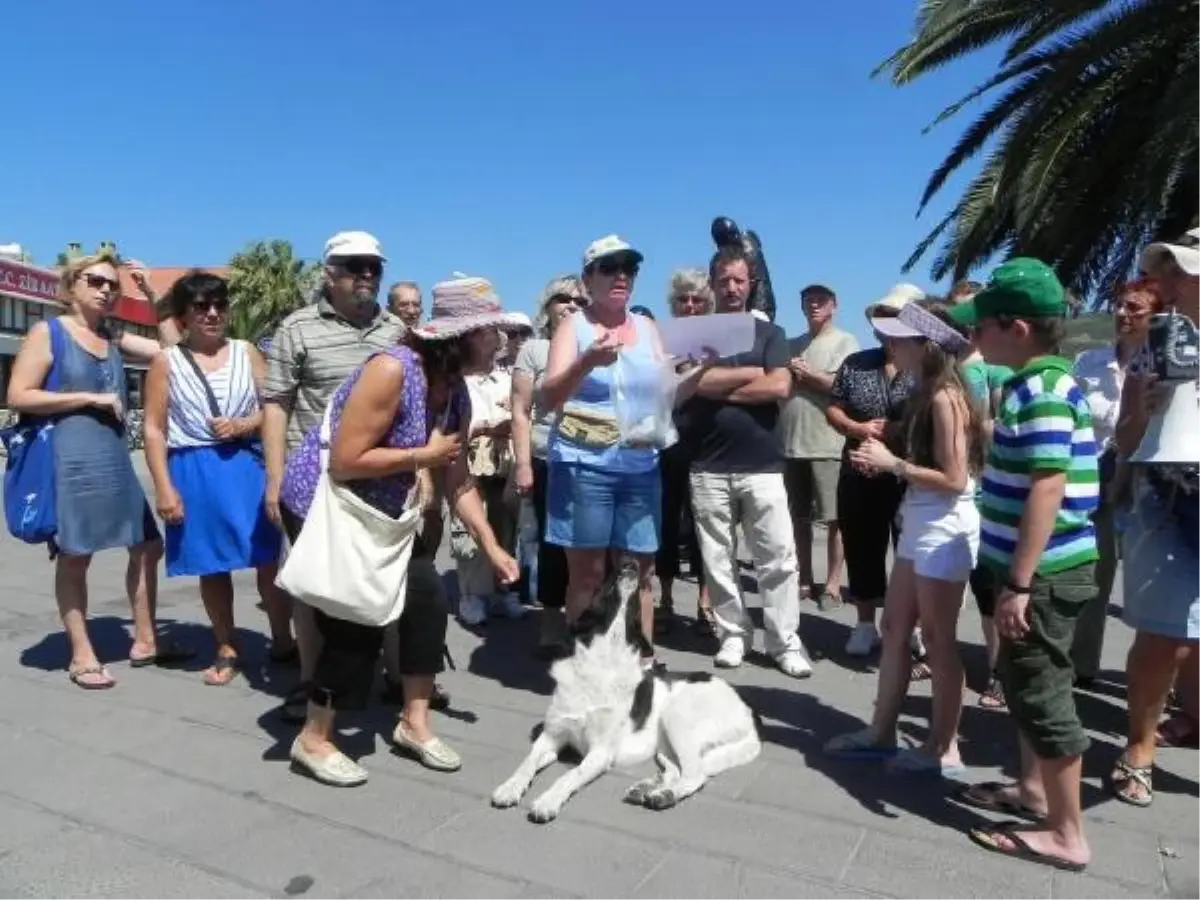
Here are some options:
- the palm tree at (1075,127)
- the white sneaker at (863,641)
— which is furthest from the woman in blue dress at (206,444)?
the palm tree at (1075,127)

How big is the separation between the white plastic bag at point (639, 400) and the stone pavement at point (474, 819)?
1.38m

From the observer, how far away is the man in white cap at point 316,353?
4.11 m

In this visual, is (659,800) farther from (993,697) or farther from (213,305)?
(213,305)

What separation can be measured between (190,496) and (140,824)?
181 centimetres

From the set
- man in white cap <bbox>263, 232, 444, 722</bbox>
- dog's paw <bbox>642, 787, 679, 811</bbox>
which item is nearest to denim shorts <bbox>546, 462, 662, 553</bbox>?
man in white cap <bbox>263, 232, 444, 722</bbox>

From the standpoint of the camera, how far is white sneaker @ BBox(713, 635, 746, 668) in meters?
4.99

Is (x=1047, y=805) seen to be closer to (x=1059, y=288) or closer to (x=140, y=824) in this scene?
(x=1059, y=288)

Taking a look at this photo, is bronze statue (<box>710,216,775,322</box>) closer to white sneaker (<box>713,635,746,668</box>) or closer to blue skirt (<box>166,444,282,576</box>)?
white sneaker (<box>713,635,746,668</box>)

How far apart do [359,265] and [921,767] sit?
3140 mm

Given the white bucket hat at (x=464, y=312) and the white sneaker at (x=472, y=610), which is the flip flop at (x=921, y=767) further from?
the white sneaker at (x=472, y=610)

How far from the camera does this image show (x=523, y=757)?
381 cm

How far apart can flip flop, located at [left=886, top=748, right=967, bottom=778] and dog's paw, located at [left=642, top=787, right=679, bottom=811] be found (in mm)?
934

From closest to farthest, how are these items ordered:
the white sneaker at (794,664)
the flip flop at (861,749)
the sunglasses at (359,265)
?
the flip flop at (861,749) < the sunglasses at (359,265) < the white sneaker at (794,664)

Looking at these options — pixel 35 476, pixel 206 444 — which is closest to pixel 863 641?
pixel 206 444
